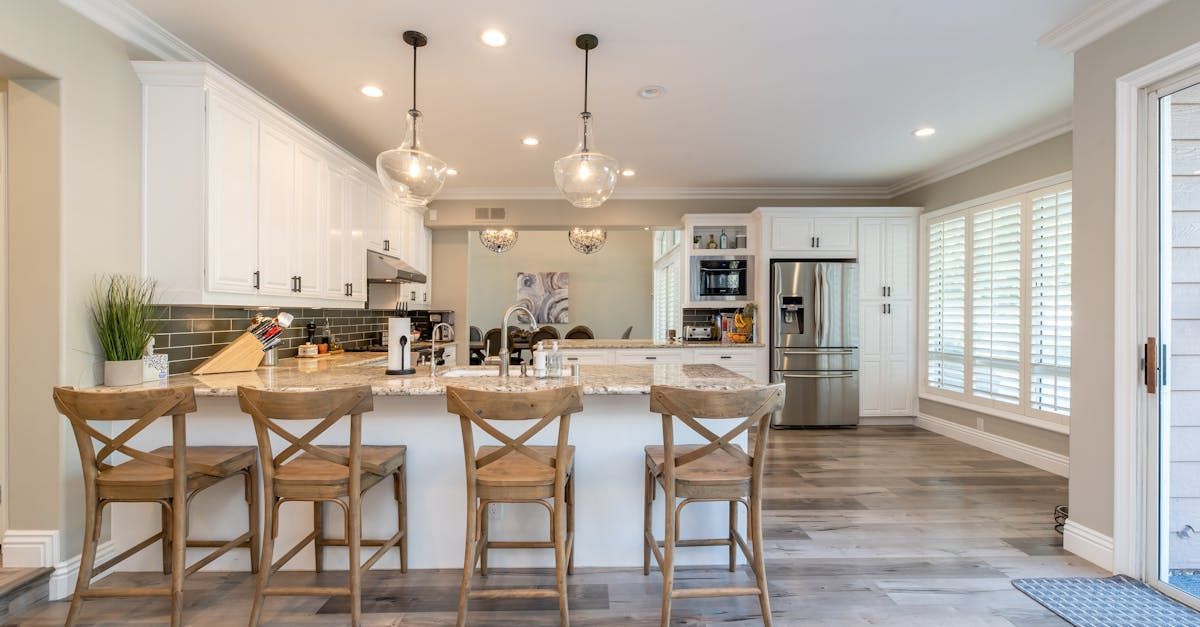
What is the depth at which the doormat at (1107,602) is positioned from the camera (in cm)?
202

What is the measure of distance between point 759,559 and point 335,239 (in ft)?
11.3

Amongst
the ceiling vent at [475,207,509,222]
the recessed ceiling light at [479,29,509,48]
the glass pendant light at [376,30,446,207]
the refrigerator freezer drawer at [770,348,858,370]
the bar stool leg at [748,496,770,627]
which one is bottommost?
the bar stool leg at [748,496,770,627]

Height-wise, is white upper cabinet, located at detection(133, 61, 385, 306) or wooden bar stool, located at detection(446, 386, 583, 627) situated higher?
white upper cabinet, located at detection(133, 61, 385, 306)

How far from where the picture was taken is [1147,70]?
2.23 meters

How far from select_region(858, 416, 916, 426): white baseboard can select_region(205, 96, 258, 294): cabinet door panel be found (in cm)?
554

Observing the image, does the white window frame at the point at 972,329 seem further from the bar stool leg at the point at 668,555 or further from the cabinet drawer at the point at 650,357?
the bar stool leg at the point at 668,555

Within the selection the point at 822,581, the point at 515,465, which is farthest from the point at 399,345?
the point at 822,581

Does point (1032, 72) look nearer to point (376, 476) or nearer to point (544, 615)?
point (544, 615)

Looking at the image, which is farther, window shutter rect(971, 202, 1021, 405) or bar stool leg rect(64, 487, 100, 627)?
window shutter rect(971, 202, 1021, 405)

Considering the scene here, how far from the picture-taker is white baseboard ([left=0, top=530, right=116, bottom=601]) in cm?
214

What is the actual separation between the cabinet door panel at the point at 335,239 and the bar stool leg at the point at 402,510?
1.84 m

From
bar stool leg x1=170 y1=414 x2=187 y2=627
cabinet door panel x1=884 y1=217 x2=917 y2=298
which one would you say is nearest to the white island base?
bar stool leg x1=170 y1=414 x2=187 y2=627

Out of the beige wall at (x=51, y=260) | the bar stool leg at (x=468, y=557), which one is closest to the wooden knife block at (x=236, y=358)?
the beige wall at (x=51, y=260)

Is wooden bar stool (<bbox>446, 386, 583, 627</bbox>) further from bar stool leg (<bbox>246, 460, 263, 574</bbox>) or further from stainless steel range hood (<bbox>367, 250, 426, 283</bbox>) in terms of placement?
stainless steel range hood (<bbox>367, 250, 426, 283</bbox>)
